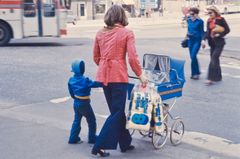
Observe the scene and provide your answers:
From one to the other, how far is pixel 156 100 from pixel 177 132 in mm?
865

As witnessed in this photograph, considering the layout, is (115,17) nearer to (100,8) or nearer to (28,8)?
(28,8)

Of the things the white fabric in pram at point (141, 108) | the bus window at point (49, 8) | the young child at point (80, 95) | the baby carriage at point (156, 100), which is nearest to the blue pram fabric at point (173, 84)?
Result: the baby carriage at point (156, 100)

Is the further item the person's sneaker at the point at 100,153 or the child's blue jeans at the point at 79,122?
the child's blue jeans at the point at 79,122

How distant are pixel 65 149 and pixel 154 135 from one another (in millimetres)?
1141

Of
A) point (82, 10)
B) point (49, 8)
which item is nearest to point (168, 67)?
point (49, 8)

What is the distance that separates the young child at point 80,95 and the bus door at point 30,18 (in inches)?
482

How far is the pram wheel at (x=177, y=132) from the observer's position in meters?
5.70

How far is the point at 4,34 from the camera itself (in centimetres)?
1700

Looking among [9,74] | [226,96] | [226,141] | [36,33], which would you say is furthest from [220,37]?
[36,33]

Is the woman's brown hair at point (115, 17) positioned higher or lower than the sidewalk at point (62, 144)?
higher

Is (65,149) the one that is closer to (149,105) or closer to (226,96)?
(149,105)

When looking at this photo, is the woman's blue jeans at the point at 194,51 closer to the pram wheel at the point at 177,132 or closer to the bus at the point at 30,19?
the pram wheel at the point at 177,132

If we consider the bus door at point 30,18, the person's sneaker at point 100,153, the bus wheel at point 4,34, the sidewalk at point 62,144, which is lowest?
the sidewalk at point 62,144

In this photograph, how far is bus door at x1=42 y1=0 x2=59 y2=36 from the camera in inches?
691
